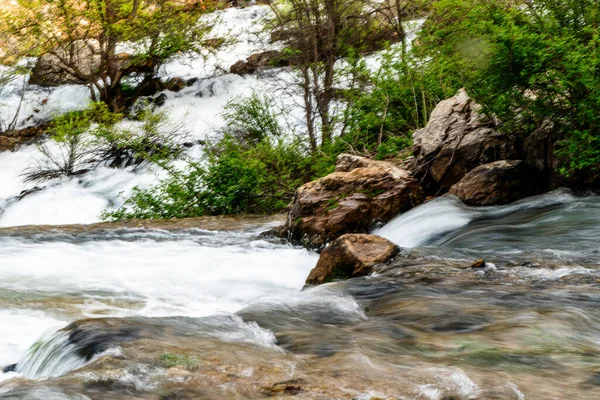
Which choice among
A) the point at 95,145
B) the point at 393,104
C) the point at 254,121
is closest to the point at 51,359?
the point at 393,104

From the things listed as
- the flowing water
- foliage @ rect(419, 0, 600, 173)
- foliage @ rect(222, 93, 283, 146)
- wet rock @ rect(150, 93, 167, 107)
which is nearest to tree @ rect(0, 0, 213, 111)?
wet rock @ rect(150, 93, 167, 107)

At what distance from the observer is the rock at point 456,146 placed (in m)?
9.38

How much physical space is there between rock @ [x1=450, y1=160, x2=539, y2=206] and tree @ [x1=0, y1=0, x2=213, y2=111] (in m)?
14.8

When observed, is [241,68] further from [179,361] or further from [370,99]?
[179,361]

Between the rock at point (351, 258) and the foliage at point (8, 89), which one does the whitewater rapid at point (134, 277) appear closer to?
the rock at point (351, 258)

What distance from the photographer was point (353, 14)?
587 inches

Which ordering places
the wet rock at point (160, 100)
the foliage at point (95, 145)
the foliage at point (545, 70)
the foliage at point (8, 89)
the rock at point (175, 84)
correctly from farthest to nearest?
1. the rock at point (175, 84)
2. the wet rock at point (160, 100)
3. the foliage at point (8, 89)
4. the foliage at point (95, 145)
5. the foliage at point (545, 70)

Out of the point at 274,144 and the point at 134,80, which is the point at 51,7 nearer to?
the point at 134,80

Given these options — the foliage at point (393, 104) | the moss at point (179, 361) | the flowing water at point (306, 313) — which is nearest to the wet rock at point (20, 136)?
the flowing water at point (306, 313)

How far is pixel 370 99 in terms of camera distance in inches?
525

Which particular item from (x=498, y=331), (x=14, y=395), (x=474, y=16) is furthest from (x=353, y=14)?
(x=14, y=395)

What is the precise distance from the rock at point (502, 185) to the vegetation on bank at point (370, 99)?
1.75ft

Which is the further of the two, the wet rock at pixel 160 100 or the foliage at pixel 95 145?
the wet rock at pixel 160 100

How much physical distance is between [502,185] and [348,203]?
203 cm
